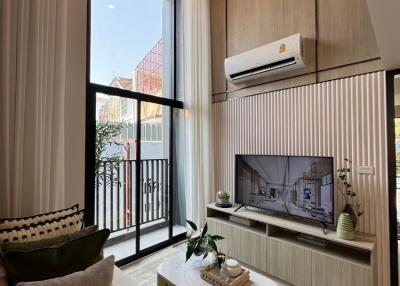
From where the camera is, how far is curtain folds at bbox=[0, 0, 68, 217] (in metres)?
1.72

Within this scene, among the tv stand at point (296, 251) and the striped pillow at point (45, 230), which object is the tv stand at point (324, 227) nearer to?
the tv stand at point (296, 251)

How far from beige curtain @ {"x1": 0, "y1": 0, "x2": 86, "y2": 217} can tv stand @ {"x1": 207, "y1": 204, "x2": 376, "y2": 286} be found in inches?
73.9

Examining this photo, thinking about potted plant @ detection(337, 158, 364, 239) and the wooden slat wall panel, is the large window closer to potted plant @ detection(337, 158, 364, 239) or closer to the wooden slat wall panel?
the wooden slat wall panel

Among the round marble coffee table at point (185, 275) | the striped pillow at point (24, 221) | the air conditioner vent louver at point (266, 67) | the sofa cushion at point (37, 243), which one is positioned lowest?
the round marble coffee table at point (185, 275)

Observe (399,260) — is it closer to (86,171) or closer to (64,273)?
(64,273)

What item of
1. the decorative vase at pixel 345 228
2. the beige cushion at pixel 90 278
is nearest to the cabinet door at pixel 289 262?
the decorative vase at pixel 345 228

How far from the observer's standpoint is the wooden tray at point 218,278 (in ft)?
4.93

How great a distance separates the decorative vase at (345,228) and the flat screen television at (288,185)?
0.32ft

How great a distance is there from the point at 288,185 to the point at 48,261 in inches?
83.9

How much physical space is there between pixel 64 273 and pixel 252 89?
2.72 m

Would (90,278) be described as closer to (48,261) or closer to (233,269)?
(48,261)

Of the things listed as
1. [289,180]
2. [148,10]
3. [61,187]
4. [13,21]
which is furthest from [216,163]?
[13,21]

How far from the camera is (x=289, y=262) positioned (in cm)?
224

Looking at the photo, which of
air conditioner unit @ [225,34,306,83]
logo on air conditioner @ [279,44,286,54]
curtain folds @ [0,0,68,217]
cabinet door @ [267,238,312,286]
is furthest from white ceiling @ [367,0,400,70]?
curtain folds @ [0,0,68,217]
